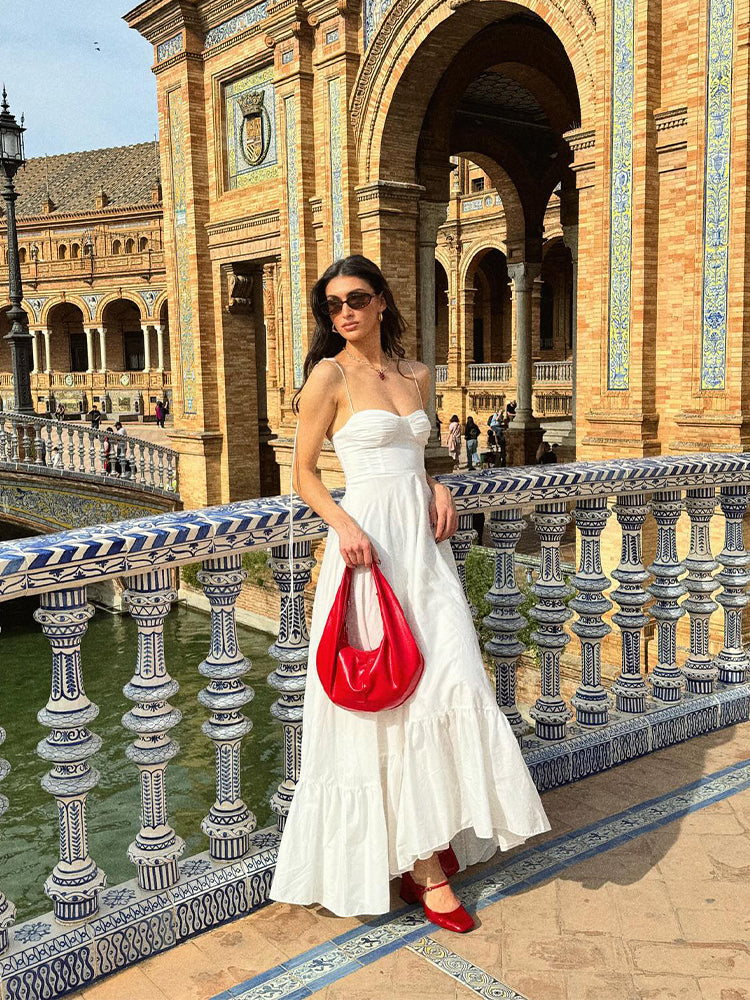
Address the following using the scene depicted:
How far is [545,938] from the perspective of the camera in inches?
104

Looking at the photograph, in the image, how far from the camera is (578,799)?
3.51 metres

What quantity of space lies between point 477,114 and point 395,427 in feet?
53.9

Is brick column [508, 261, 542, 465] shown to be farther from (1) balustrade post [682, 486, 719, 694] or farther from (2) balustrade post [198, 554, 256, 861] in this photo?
(2) balustrade post [198, 554, 256, 861]

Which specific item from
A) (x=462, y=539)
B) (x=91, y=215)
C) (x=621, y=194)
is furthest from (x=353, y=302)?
(x=91, y=215)

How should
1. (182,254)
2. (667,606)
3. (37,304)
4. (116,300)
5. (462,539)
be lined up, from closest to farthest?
1. (462,539)
2. (667,606)
3. (182,254)
4. (116,300)
5. (37,304)

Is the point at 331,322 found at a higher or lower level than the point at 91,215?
lower

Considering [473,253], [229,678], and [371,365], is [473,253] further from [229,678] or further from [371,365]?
[229,678]

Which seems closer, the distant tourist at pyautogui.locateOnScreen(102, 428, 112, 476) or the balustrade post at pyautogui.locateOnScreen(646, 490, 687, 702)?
the balustrade post at pyautogui.locateOnScreen(646, 490, 687, 702)

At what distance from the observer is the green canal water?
916cm

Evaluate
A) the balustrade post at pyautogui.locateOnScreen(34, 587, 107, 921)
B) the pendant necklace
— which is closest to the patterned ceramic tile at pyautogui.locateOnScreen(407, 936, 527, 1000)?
the balustrade post at pyautogui.locateOnScreen(34, 587, 107, 921)

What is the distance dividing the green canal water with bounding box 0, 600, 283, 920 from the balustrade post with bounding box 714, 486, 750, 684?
3.76m

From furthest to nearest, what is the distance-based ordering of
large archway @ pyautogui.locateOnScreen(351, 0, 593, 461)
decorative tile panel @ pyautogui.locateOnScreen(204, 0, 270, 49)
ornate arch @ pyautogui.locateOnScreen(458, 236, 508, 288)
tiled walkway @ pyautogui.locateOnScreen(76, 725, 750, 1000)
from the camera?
ornate arch @ pyautogui.locateOnScreen(458, 236, 508, 288) → decorative tile panel @ pyautogui.locateOnScreen(204, 0, 270, 49) → large archway @ pyautogui.locateOnScreen(351, 0, 593, 461) → tiled walkway @ pyautogui.locateOnScreen(76, 725, 750, 1000)

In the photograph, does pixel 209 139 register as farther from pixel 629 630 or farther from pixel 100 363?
pixel 100 363

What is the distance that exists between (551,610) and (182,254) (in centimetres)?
1639
